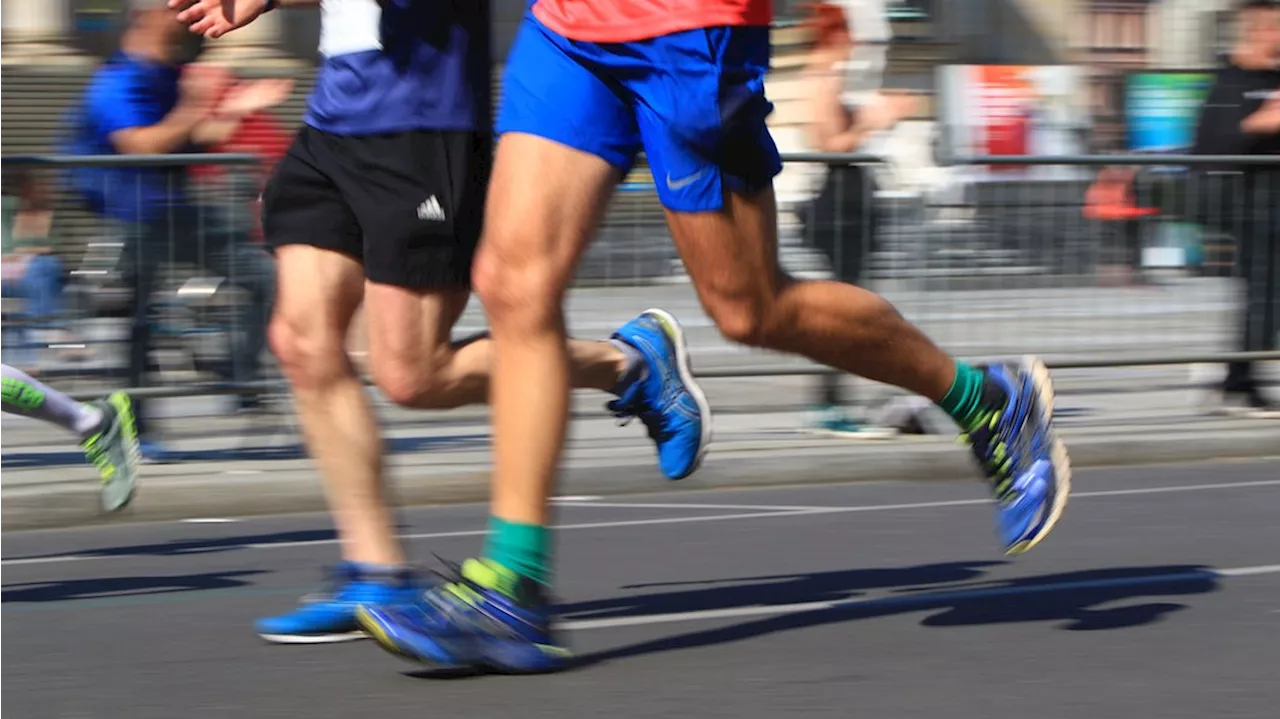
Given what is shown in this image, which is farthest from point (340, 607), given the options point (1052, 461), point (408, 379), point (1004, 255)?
point (1004, 255)

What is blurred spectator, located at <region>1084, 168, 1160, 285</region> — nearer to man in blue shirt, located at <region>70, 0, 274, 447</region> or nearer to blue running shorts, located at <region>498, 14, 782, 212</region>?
man in blue shirt, located at <region>70, 0, 274, 447</region>

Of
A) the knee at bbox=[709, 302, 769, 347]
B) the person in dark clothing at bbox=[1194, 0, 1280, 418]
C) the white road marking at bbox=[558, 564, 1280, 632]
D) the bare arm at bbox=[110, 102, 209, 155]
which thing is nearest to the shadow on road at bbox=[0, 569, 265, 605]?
the white road marking at bbox=[558, 564, 1280, 632]

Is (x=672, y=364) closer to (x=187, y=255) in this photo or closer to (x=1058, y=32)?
(x=187, y=255)

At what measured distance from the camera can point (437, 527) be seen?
732cm

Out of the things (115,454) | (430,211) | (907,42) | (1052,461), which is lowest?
(115,454)

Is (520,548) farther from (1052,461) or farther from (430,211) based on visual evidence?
(1052,461)

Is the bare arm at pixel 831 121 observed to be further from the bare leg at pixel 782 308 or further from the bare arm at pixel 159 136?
the bare leg at pixel 782 308

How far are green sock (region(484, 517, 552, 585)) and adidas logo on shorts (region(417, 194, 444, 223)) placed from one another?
80cm

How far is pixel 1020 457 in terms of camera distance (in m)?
4.92

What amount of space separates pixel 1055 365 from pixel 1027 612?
17.5ft

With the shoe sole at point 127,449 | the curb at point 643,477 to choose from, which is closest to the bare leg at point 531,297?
the shoe sole at point 127,449

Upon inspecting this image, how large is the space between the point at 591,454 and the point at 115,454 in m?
2.47

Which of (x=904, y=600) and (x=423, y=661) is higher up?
(x=423, y=661)

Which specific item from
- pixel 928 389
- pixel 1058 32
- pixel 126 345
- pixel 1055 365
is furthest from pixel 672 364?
pixel 1058 32
